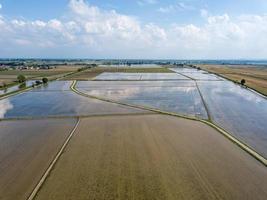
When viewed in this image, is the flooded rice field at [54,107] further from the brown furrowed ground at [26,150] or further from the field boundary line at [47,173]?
the field boundary line at [47,173]

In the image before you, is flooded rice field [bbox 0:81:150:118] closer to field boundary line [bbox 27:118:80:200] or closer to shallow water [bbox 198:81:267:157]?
field boundary line [bbox 27:118:80:200]

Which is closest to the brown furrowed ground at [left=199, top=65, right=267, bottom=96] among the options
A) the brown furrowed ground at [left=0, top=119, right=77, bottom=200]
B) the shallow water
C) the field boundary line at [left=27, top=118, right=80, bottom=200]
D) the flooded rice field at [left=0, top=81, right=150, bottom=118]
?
the shallow water

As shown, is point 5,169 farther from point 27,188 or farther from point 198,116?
point 198,116

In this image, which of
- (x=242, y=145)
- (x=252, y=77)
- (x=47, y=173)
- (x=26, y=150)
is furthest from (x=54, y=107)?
Answer: (x=252, y=77)

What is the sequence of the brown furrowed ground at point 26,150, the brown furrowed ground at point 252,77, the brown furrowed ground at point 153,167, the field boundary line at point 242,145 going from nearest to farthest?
the brown furrowed ground at point 153,167 < the brown furrowed ground at point 26,150 < the field boundary line at point 242,145 < the brown furrowed ground at point 252,77

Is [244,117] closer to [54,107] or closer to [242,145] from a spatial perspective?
[242,145]

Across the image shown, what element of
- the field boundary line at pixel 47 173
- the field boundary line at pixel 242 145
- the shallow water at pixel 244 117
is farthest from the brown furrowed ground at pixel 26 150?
the shallow water at pixel 244 117
